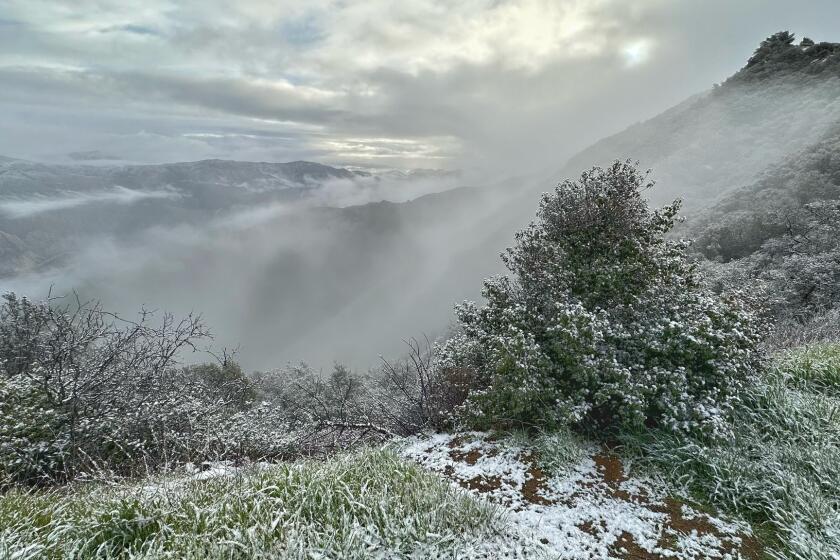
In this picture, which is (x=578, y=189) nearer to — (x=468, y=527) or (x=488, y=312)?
(x=488, y=312)

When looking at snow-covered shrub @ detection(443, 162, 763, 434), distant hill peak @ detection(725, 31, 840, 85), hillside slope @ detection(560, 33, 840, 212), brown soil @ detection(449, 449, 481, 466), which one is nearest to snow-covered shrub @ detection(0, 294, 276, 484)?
brown soil @ detection(449, 449, 481, 466)

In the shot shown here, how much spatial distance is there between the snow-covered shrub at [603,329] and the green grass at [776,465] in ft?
1.08

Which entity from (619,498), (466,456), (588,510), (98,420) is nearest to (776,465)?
(619,498)

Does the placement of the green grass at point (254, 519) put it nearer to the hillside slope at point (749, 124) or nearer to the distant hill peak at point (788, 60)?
the hillside slope at point (749, 124)

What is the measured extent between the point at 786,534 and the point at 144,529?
6606 mm

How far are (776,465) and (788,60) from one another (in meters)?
67.8

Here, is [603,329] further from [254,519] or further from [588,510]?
[254,519]

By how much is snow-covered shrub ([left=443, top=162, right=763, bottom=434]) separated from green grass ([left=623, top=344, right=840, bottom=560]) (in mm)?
330

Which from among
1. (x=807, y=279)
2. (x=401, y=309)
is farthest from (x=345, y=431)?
(x=401, y=309)

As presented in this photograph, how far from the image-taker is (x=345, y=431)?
8.78m

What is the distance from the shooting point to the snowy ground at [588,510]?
4039 millimetres

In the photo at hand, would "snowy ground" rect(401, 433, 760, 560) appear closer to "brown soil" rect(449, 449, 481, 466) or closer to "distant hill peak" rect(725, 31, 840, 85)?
"brown soil" rect(449, 449, 481, 466)

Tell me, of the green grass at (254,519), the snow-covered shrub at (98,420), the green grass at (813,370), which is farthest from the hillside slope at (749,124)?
the snow-covered shrub at (98,420)

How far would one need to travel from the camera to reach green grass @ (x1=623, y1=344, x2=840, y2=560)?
4.13m
